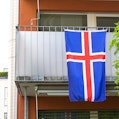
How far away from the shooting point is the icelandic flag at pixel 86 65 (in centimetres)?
1117

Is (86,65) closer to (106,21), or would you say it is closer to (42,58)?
(42,58)

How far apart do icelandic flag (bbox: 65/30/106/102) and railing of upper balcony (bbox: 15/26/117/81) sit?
336mm

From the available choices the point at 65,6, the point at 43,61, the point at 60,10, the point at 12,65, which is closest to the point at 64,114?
the point at 12,65

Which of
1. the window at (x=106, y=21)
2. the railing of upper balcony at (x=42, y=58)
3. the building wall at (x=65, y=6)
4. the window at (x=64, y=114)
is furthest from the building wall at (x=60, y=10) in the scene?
the railing of upper balcony at (x=42, y=58)

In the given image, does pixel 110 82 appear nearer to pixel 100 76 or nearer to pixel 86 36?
pixel 100 76

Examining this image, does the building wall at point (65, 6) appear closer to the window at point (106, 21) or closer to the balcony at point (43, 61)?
the window at point (106, 21)

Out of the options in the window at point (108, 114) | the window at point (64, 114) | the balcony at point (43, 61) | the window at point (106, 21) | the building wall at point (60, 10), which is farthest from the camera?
the window at point (106, 21)

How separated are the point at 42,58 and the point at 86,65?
48.5 inches

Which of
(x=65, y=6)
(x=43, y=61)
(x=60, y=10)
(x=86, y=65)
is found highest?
(x=65, y=6)

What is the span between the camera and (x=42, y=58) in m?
11.5

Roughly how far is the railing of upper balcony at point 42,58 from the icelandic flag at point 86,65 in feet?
1.10

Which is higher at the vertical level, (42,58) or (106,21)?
(106,21)

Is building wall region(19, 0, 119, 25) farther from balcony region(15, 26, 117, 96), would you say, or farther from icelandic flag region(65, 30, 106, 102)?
icelandic flag region(65, 30, 106, 102)

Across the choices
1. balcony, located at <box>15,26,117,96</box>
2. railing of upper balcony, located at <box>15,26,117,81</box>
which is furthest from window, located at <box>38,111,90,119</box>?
railing of upper balcony, located at <box>15,26,117,81</box>
